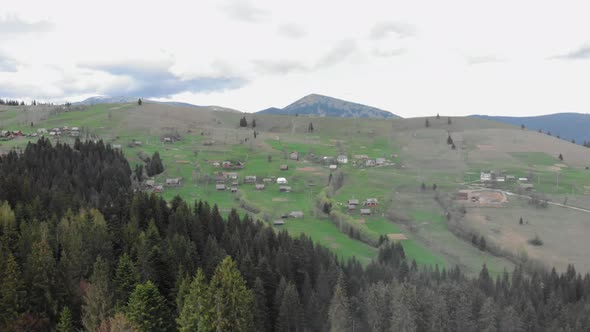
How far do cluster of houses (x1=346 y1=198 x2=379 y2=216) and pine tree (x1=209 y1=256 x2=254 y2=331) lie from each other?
3471 inches

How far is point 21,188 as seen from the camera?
8850 centimetres

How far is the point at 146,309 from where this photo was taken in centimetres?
4541

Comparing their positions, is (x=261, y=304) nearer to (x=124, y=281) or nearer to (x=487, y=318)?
(x=124, y=281)

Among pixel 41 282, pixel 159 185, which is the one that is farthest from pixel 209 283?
pixel 159 185

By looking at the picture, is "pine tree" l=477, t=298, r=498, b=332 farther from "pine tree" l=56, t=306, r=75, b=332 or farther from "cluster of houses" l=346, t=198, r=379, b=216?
"cluster of houses" l=346, t=198, r=379, b=216

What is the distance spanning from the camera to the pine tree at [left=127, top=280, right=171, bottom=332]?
44.4m

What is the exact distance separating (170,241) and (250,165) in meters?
124

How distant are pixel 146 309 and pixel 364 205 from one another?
104 metres

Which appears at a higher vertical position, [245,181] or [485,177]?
[485,177]

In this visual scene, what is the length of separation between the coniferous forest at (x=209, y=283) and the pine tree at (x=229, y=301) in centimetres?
14

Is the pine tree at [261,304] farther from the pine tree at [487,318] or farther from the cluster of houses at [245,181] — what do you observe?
the cluster of houses at [245,181]

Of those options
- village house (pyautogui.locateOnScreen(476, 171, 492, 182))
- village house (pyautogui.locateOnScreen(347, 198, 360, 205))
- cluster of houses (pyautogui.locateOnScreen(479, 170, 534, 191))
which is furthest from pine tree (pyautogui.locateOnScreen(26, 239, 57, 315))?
village house (pyautogui.locateOnScreen(476, 171, 492, 182))

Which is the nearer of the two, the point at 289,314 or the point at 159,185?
the point at 289,314

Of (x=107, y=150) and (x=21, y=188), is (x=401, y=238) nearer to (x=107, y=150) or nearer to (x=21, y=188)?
(x=21, y=188)
